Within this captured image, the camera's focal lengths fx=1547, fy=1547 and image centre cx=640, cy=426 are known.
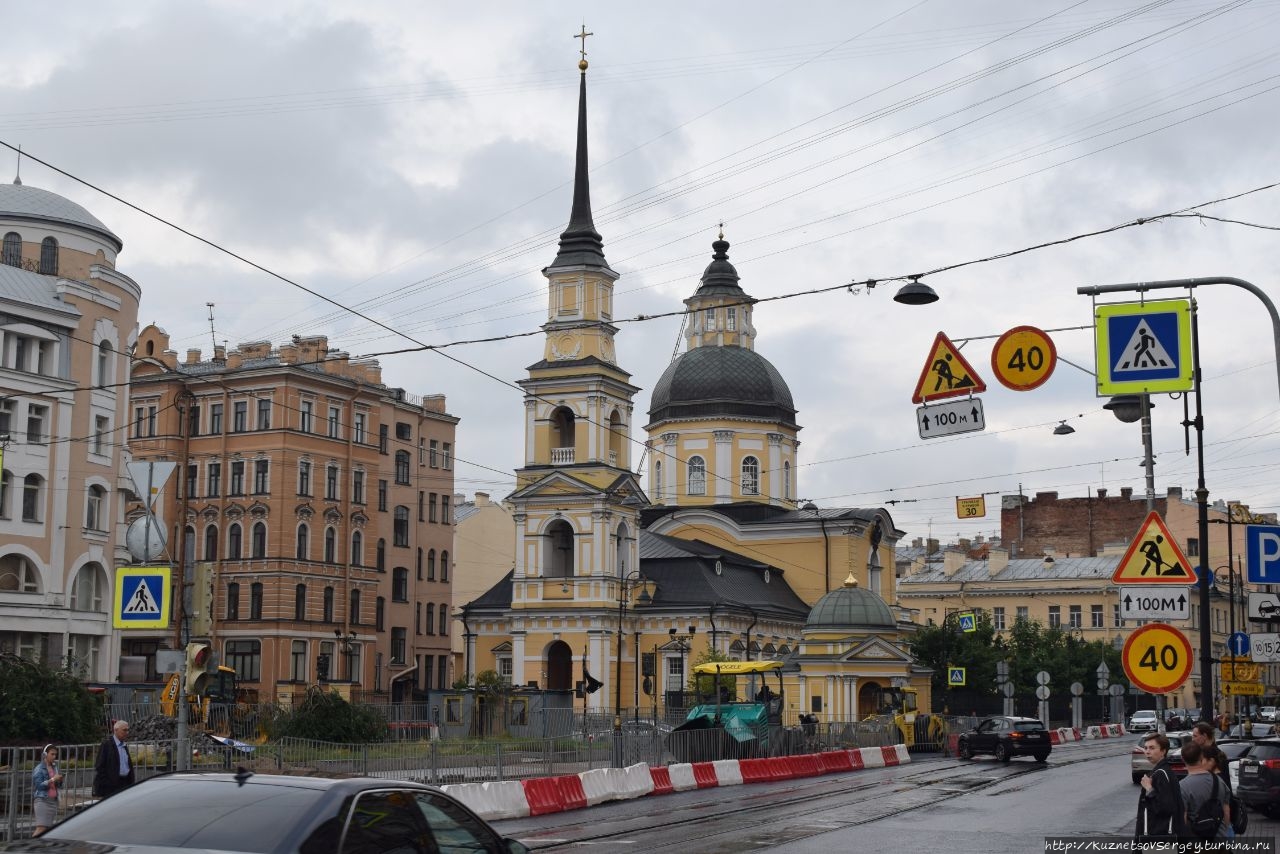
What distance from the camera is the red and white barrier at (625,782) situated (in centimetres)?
2388

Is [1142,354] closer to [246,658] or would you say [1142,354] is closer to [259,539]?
[246,658]

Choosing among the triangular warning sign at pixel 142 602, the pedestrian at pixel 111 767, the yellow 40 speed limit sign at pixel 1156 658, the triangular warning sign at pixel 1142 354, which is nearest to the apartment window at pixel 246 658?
the triangular warning sign at pixel 142 602

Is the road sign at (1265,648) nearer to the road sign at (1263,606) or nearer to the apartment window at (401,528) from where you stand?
the road sign at (1263,606)

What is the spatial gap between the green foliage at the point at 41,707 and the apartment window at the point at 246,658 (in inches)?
1199

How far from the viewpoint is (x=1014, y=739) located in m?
41.5

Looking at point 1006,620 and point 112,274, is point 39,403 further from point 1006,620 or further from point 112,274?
point 1006,620

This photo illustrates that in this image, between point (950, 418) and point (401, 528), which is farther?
point (401, 528)

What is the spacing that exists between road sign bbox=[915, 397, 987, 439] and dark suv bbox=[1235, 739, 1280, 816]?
28.1 ft

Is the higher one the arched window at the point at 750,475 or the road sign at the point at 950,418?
the arched window at the point at 750,475

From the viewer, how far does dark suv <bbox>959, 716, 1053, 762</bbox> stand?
41.4 m

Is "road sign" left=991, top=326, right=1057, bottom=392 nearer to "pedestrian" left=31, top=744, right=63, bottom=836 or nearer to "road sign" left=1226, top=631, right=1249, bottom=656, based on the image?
"pedestrian" left=31, top=744, right=63, bottom=836

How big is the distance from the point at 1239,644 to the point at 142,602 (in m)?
22.9

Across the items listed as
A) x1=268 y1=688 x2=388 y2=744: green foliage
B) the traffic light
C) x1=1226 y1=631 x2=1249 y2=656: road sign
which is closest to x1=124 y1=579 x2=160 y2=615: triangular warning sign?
the traffic light

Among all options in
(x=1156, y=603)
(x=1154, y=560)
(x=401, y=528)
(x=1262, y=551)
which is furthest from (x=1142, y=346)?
(x=401, y=528)
